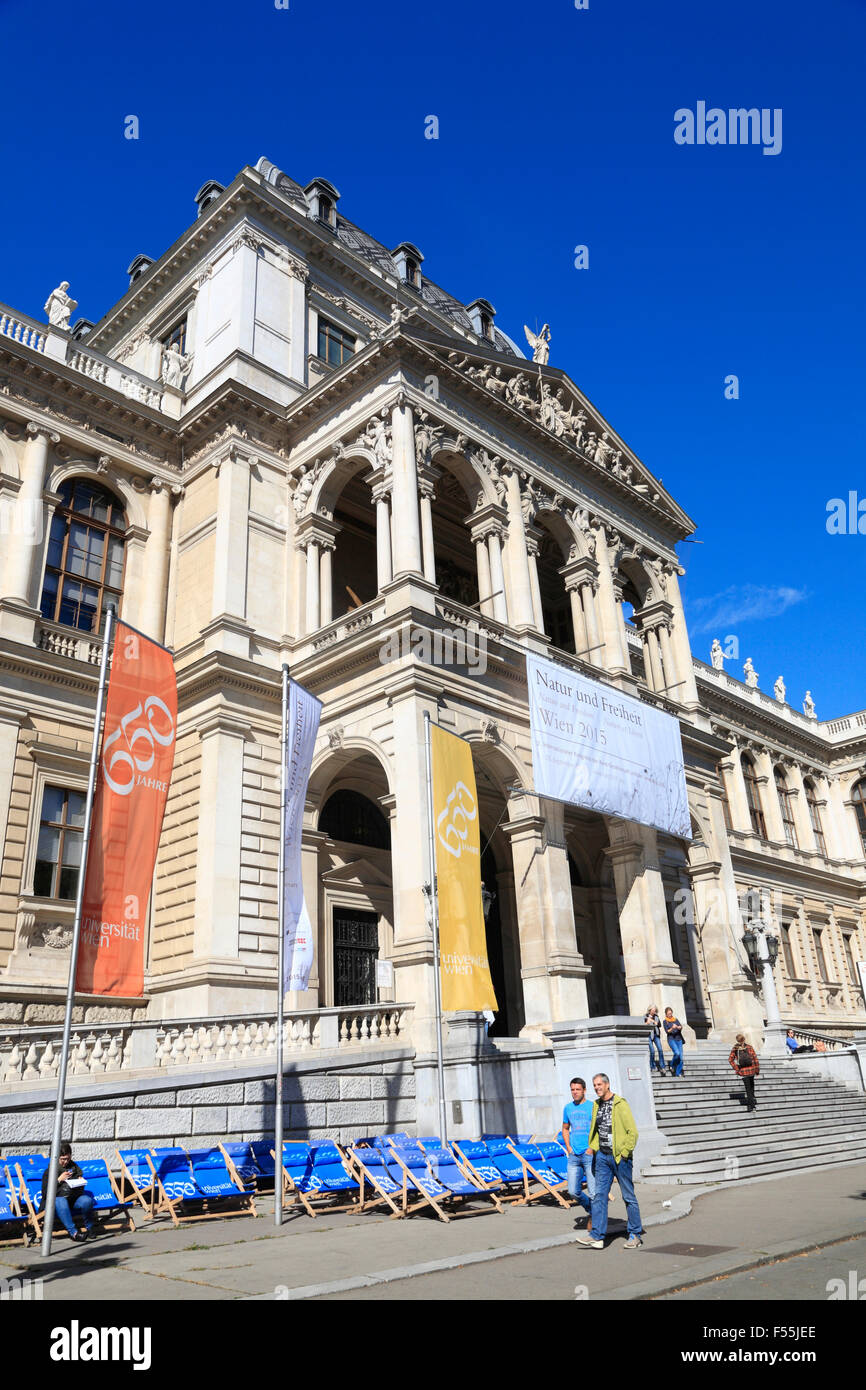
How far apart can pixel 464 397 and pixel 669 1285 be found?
21701 mm

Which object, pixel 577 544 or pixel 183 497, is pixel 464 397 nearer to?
pixel 577 544

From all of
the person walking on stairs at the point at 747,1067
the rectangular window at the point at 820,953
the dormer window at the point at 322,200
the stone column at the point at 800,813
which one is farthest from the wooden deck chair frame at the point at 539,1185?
the stone column at the point at 800,813

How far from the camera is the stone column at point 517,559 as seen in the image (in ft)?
80.4

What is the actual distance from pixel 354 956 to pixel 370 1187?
10214 mm

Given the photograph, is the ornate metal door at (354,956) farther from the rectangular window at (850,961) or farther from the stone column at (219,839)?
the rectangular window at (850,961)

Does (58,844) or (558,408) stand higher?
(558,408)

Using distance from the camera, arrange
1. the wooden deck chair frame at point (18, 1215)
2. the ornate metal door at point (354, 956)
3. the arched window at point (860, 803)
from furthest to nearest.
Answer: the arched window at point (860, 803) → the ornate metal door at point (354, 956) → the wooden deck chair frame at point (18, 1215)

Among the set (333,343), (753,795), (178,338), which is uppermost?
(178,338)

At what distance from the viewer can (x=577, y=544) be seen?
28.1 meters

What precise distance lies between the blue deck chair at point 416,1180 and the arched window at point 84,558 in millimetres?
14810

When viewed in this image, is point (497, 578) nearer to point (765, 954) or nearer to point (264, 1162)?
point (765, 954)

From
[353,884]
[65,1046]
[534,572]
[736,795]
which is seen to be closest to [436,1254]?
[65,1046]

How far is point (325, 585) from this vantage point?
2438 cm
